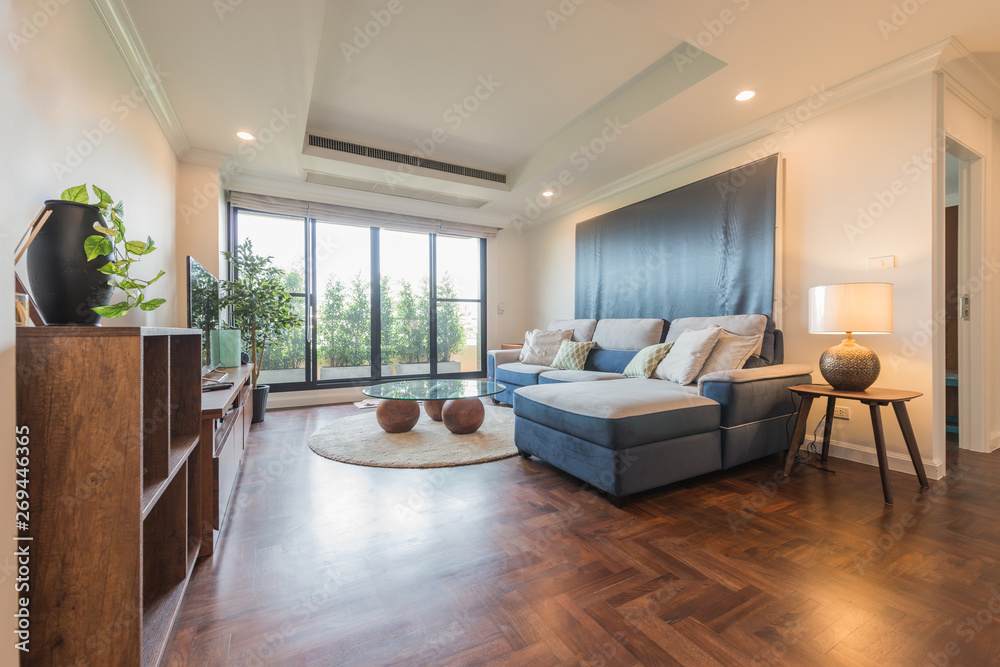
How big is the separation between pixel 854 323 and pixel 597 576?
1968mm

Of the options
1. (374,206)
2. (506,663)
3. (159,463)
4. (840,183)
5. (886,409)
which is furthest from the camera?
(374,206)

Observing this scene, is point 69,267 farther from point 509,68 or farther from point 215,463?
point 509,68

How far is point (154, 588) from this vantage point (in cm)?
127

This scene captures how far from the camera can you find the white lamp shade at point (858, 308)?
2227 millimetres

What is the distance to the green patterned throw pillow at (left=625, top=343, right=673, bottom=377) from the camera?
3.37m

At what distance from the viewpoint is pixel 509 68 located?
114 inches

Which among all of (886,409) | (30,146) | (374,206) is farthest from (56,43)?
(886,409)

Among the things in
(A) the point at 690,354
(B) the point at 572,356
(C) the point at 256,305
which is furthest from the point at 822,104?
(C) the point at 256,305

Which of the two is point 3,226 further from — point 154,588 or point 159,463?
point 154,588

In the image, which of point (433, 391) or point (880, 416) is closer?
point (880, 416)

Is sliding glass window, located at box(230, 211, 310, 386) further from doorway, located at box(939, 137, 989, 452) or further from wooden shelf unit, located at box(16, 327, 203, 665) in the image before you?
doorway, located at box(939, 137, 989, 452)

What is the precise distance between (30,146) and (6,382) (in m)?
1.20

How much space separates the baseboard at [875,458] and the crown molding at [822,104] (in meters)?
2.24

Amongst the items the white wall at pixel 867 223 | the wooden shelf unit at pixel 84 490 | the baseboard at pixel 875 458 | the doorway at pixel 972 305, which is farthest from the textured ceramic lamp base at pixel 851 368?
the wooden shelf unit at pixel 84 490
